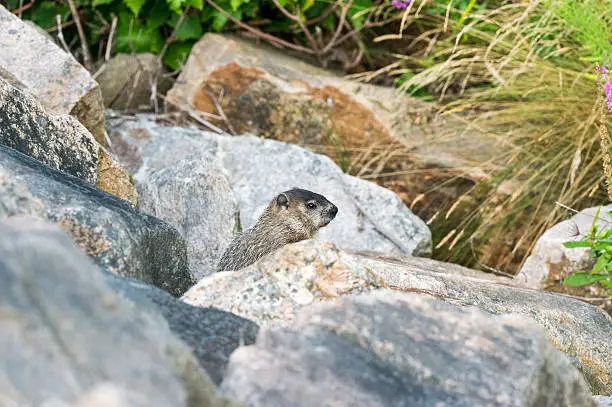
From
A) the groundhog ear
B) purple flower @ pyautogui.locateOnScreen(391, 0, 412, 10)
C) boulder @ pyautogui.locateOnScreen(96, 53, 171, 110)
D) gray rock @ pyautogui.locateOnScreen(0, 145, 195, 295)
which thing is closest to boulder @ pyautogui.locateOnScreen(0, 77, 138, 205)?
gray rock @ pyautogui.locateOnScreen(0, 145, 195, 295)

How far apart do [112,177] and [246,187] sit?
1.72 m

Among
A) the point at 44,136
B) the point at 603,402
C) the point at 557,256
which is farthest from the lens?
the point at 557,256


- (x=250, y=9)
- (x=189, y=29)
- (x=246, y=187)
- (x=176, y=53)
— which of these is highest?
(x=250, y=9)

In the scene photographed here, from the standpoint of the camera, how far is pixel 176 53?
7.45m

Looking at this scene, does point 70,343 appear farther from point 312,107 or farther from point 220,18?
point 220,18

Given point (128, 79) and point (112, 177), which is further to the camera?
point (128, 79)

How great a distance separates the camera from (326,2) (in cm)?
740

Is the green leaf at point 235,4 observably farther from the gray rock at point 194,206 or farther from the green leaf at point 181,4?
the gray rock at point 194,206

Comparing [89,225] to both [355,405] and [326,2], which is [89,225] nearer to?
[355,405]

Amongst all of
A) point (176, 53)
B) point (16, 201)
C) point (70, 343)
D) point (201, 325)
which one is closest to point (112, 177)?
point (16, 201)

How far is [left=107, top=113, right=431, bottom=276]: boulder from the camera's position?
5120 millimetres

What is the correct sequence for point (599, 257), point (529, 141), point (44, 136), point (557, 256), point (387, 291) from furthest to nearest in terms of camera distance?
point (529, 141), point (557, 256), point (599, 257), point (44, 136), point (387, 291)

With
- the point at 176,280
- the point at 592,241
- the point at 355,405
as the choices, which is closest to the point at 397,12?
the point at 592,241

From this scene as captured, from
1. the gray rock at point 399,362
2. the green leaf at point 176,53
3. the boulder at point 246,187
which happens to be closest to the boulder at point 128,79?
the green leaf at point 176,53
